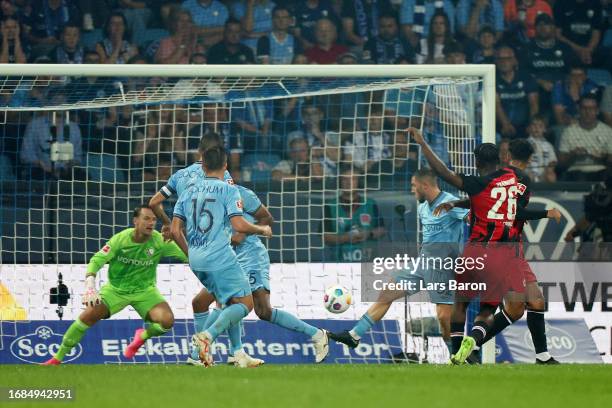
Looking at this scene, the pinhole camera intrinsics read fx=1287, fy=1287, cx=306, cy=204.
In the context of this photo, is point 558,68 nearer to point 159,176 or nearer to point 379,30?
point 379,30

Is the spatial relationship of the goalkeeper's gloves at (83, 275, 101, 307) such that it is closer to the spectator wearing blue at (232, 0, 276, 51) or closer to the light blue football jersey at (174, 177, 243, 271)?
the light blue football jersey at (174, 177, 243, 271)

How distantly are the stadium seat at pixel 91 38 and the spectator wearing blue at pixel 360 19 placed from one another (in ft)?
11.9

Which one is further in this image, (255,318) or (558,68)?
(558,68)

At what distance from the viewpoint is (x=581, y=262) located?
1382 cm

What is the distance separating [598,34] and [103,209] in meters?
9.49

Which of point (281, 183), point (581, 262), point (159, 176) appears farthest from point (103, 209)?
point (581, 262)

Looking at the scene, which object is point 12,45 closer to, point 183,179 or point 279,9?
point 279,9

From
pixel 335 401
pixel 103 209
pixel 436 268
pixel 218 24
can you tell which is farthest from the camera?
pixel 218 24

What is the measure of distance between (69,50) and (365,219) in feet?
21.4

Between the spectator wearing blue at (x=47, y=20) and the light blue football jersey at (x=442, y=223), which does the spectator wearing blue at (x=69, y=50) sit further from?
the light blue football jersey at (x=442, y=223)

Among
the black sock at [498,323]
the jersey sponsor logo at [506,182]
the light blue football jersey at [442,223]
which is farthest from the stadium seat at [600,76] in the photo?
the black sock at [498,323]

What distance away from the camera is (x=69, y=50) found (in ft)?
60.3

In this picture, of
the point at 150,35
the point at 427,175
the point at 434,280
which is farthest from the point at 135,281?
the point at 150,35

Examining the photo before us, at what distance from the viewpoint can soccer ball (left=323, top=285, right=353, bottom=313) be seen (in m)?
12.8
